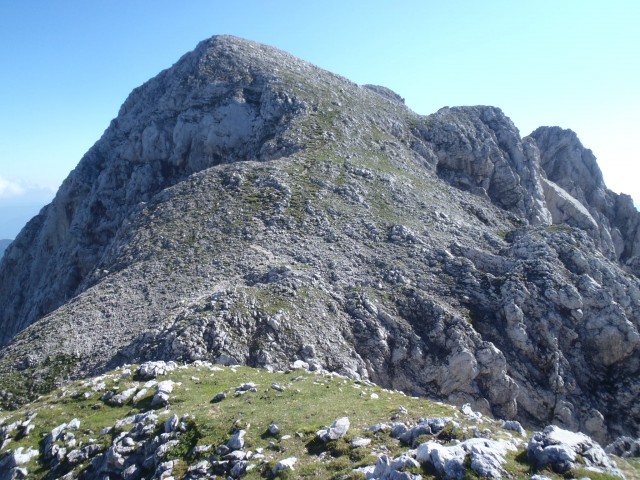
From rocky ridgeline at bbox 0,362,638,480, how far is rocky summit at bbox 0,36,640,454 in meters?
1.64

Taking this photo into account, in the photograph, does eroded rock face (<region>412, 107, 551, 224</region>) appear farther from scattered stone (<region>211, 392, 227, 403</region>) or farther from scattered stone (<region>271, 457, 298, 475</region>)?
scattered stone (<region>271, 457, 298, 475</region>)

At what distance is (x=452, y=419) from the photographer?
56.3ft

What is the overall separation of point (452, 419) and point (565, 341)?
32.4 m

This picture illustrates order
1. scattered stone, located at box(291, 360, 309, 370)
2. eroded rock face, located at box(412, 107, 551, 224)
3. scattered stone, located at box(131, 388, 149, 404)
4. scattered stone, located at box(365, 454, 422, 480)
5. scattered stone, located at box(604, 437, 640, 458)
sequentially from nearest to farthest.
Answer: scattered stone, located at box(365, 454, 422, 480), scattered stone, located at box(604, 437, 640, 458), scattered stone, located at box(131, 388, 149, 404), scattered stone, located at box(291, 360, 309, 370), eroded rock face, located at box(412, 107, 551, 224)

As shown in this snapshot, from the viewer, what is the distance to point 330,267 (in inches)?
1750

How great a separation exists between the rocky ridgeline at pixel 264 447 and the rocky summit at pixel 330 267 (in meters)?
1.64

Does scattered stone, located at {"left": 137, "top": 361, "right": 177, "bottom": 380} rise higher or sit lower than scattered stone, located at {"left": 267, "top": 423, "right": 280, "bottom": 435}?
higher

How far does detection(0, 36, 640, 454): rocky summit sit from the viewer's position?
120 ft

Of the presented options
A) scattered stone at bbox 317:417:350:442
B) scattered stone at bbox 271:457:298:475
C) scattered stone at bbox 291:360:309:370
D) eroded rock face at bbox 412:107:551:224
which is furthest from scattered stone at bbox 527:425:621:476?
eroded rock face at bbox 412:107:551:224

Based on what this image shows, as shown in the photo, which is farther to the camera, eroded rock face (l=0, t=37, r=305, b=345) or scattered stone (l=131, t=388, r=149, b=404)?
eroded rock face (l=0, t=37, r=305, b=345)

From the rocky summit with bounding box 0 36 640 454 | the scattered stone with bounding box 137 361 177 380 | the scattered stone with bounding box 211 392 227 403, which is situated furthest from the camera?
the rocky summit with bounding box 0 36 640 454

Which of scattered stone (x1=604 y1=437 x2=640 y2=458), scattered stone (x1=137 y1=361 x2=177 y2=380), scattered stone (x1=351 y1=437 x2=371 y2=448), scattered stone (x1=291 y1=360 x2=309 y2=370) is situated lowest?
scattered stone (x1=604 y1=437 x2=640 y2=458)

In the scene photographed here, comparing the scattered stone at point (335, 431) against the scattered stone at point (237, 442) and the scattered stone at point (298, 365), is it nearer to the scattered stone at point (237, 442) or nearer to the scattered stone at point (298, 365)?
the scattered stone at point (237, 442)

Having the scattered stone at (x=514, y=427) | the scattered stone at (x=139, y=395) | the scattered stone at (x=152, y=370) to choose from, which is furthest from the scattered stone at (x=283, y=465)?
the scattered stone at (x=152, y=370)
